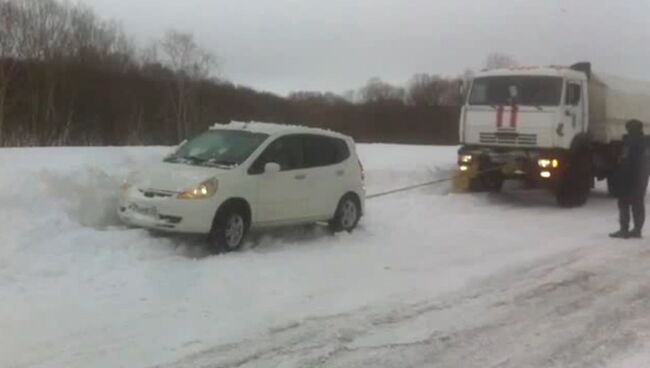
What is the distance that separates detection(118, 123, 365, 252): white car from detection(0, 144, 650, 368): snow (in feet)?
1.19

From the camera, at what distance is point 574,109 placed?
60.7ft

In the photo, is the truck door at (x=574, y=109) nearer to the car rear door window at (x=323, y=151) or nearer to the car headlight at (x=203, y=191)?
the car rear door window at (x=323, y=151)

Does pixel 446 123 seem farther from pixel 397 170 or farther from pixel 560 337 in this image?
pixel 560 337

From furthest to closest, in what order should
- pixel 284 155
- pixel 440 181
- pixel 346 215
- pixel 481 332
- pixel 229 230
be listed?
pixel 440 181, pixel 346 215, pixel 284 155, pixel 229 230, pixel 481 332

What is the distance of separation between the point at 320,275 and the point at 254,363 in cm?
350

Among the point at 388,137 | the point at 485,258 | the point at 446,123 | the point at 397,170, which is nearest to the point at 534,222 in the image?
the point at 485,258

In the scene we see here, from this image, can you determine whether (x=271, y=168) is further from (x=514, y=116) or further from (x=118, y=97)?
(x=118, y=97)

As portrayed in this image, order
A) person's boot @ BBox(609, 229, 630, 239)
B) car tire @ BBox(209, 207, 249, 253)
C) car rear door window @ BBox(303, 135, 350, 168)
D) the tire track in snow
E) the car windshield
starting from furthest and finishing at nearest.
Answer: person's boot @ BBox(609, 229, 630, 239), car rear door window @ BBox(303, 135, 350, 168), the car windshield, car tire @ BBox(209, 207, 249, 253), the tire track in snow

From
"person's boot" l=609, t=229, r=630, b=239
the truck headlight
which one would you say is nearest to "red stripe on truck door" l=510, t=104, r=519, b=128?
the truck headlight

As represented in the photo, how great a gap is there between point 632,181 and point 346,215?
186 inches

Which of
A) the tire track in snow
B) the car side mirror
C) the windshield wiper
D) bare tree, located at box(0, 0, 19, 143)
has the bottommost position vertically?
the tire track in snow

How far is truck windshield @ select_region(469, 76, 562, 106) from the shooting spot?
18.2 m

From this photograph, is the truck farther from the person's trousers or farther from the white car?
the white car

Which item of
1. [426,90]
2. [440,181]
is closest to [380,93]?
[426,90]
